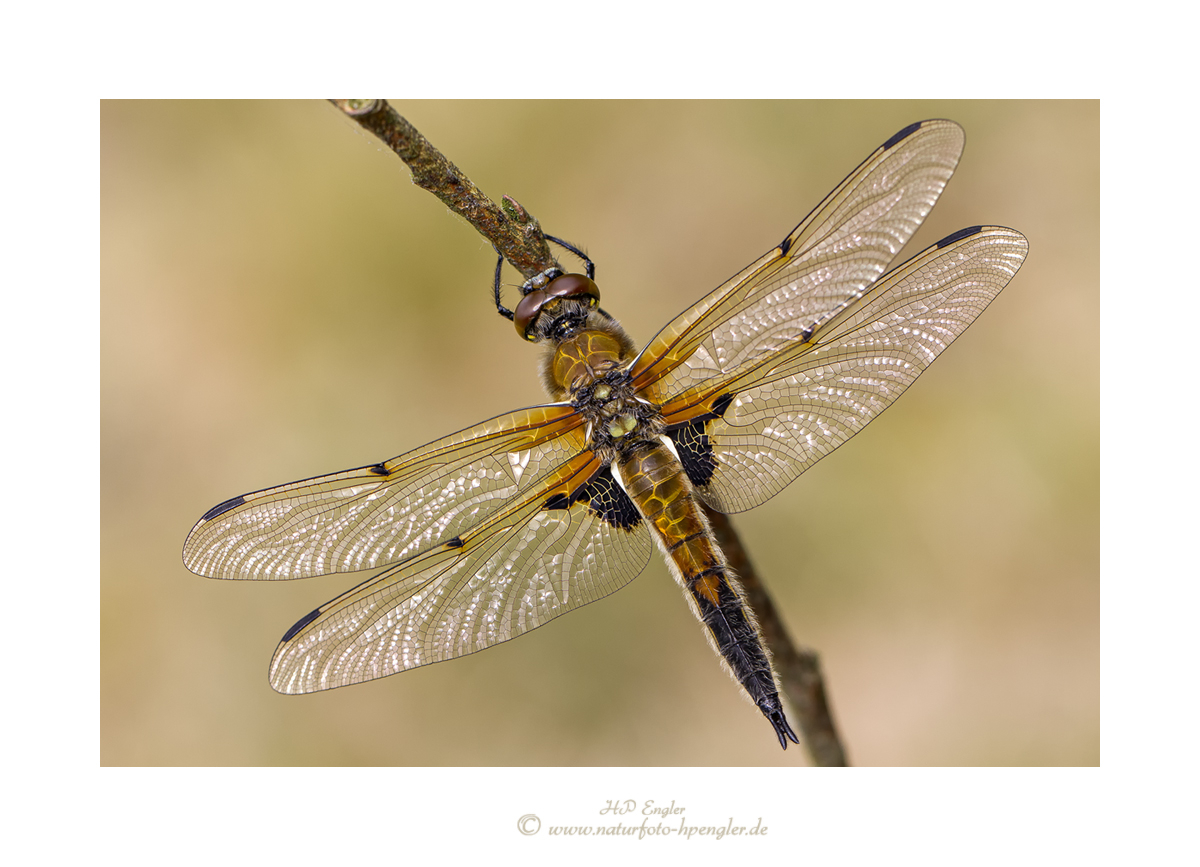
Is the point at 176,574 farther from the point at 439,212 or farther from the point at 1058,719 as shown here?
the point at 1058,719

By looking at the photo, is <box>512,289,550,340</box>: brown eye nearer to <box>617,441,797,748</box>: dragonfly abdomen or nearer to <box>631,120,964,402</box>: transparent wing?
<box>631,120,964,402</box>: transparent wing

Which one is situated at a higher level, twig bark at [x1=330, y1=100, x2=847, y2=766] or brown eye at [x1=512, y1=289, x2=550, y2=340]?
brown eye at [x1=512, y1=289, x2=550, y2=340]

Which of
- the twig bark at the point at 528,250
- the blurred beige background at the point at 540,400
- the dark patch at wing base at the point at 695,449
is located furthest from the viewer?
the blurred beige background at the point at 540,400

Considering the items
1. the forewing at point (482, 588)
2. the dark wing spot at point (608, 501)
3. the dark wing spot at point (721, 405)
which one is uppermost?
the dark wing spot at point (721, 405)

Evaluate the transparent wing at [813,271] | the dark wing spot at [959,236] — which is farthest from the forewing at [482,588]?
the dark wing spot at [959,236]

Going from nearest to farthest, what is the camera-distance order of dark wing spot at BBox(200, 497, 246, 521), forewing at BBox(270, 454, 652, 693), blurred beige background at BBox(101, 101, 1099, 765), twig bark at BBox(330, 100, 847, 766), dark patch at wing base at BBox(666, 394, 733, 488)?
1. twig bark at BBox(330, 100, 847, 766)
2. dark wing spot at BBox(200, 497, 246, 521)
3. forewing at BBox(270, 454, 652, 693)
4. dark patch at wing base at BBox(666, 394, 733, 488)
5. blurred beige background at BBox(101, 101, 1099, 765)

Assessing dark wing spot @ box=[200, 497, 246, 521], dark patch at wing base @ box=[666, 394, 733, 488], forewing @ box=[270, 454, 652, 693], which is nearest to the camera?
dark wing spot @ box=[200, 497, 246, 521]

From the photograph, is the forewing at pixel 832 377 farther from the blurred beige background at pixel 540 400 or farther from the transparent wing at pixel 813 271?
the blurred beige background at pixel 540 400

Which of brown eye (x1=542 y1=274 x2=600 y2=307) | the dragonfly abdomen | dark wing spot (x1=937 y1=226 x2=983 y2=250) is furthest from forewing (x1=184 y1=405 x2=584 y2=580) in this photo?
dark wing spot (x1=937 y1=226 x2=983 y2=250)
